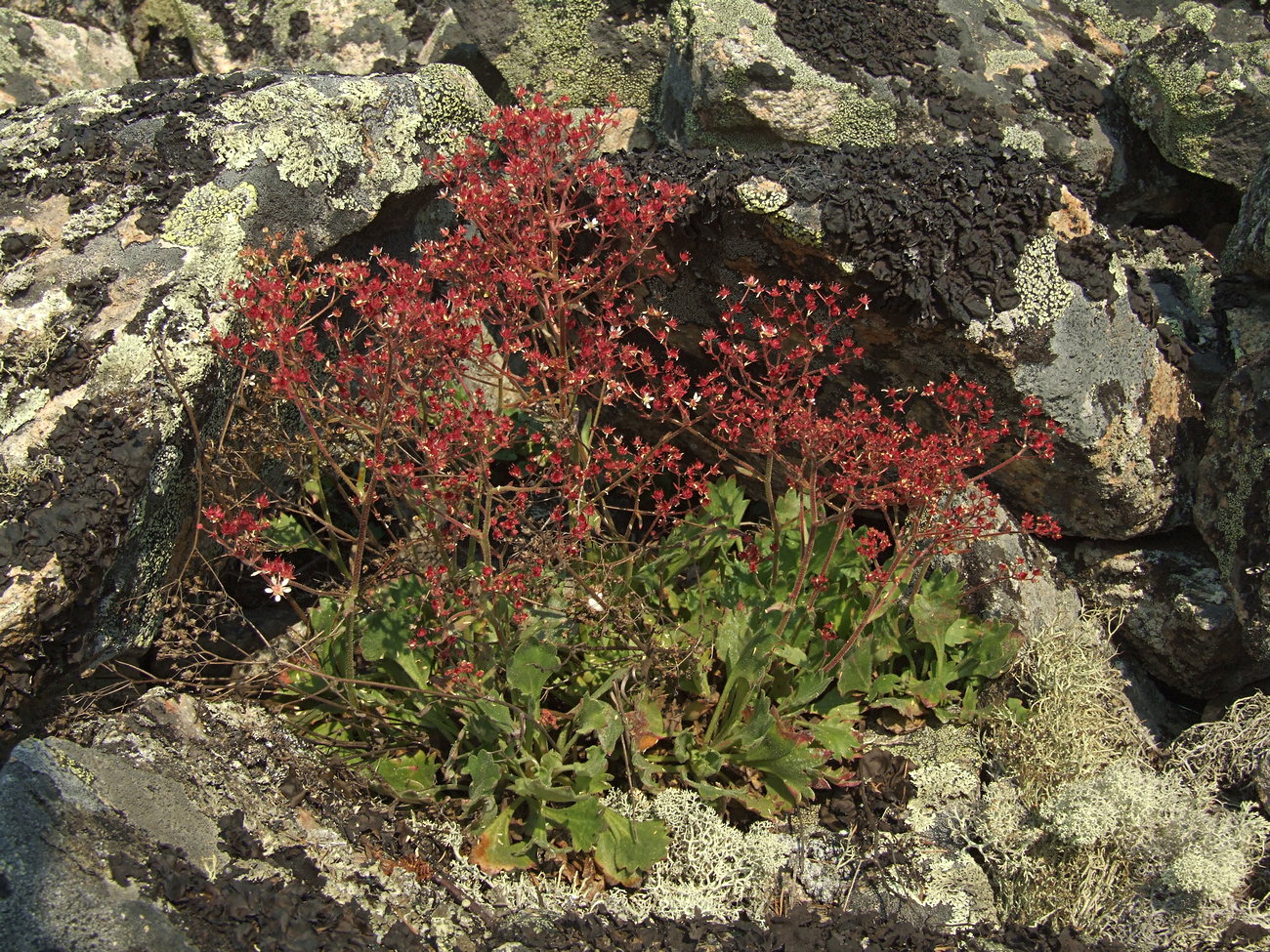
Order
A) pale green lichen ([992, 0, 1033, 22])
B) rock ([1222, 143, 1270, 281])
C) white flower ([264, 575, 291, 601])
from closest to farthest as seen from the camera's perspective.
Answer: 1. white flower ([264, 575, 291, 601])
2. rock ([1222, 143, 1270, 281])
3. pale green lichen ([992, 0, 1033, 22])

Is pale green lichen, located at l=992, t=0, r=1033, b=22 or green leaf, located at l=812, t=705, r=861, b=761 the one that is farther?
pale green lichen, located at l=992, t=0, r=1033, b=22

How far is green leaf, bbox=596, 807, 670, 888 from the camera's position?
10.5ft

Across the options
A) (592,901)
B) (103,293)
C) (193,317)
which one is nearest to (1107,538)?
(592,901)

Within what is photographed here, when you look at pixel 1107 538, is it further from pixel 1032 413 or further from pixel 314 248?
pixel 314 248

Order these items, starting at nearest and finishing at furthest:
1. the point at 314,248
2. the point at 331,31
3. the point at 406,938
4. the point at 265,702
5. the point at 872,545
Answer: the point at 406,938, the point at 872,545, the point at 265,702, the point at 314,248, the point at 331,31

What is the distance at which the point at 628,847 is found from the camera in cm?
322

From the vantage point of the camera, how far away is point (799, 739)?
3.35 metres

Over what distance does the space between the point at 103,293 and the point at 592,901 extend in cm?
248

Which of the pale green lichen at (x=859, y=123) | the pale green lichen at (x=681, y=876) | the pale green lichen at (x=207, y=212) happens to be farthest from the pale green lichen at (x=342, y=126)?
the pale green lichen at (x=681, y=876)

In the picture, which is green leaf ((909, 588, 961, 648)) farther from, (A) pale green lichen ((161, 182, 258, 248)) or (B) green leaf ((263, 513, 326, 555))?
(A) pale green lichen ((161, 182, 258, 248))

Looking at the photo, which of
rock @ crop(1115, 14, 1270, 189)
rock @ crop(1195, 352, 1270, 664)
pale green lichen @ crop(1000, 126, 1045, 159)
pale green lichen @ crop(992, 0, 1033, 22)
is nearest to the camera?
rock @ crop(1195, 352, 1270, 664)

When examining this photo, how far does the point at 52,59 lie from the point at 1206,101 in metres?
5.96

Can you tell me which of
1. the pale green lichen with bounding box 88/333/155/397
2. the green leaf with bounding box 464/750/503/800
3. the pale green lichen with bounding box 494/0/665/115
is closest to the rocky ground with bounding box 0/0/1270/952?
the pale green lichen with bounding box 88/333/155/397

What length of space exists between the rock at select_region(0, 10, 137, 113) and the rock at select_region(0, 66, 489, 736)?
2.14 m
